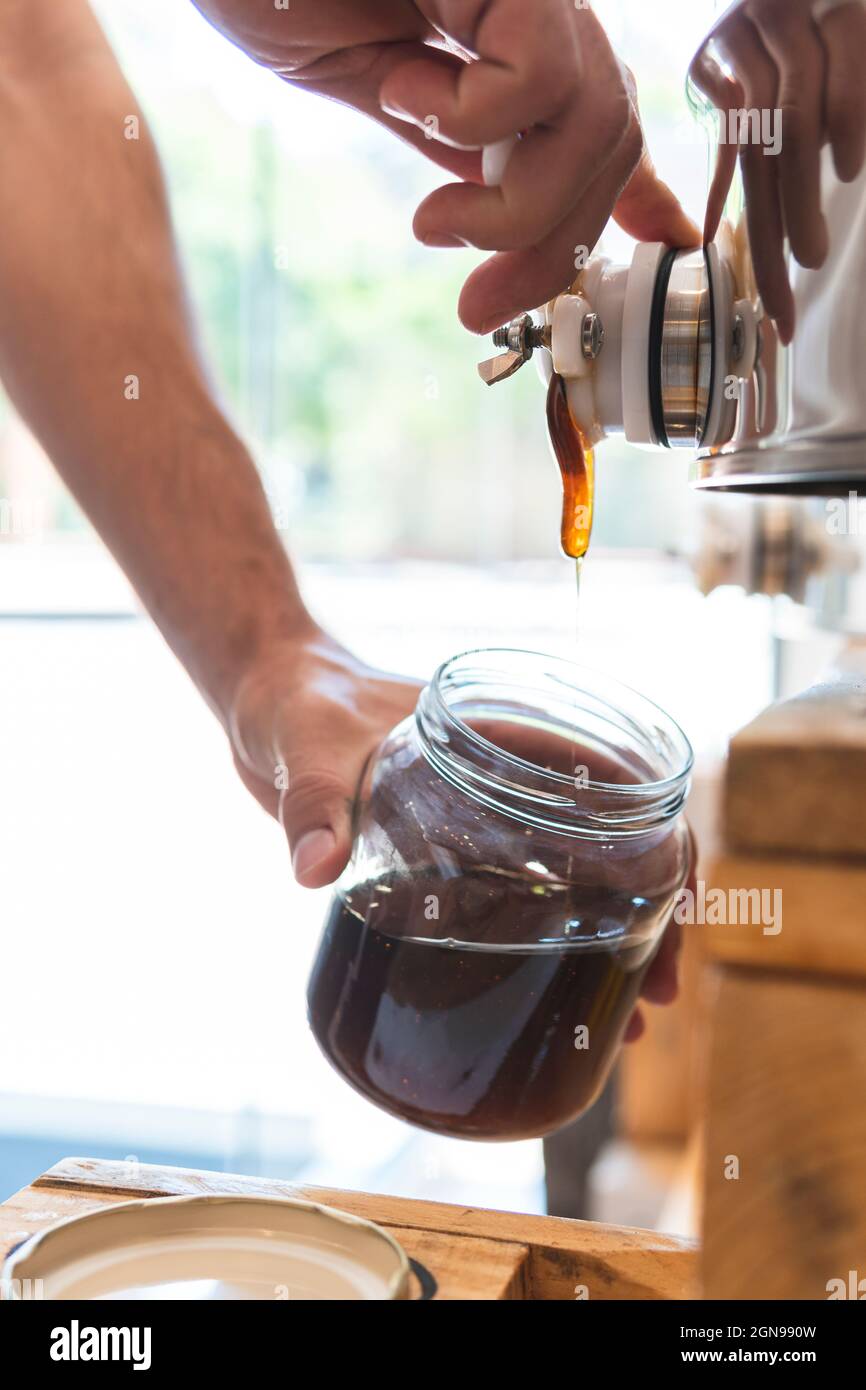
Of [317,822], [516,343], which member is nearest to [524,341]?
[516,343]

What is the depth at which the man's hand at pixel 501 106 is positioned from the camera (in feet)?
1.46

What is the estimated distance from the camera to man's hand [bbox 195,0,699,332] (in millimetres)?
445

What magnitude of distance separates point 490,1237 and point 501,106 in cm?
36

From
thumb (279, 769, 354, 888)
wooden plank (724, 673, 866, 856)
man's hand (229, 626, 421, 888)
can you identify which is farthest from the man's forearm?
wooden plank (724, 673, 866, 856)

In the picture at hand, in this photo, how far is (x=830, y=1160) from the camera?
0.29 metres

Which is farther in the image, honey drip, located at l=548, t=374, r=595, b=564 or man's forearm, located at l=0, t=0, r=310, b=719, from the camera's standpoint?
man's forearm, located at l=0, t=0, r=310, b=719

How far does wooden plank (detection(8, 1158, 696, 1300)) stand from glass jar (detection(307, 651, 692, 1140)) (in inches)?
2.2

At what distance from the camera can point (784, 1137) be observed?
29cm

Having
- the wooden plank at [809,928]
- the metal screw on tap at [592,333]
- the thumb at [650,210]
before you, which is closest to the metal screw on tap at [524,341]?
the metal screw on tap at [592,333]

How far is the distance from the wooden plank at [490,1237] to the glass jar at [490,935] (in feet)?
0.18

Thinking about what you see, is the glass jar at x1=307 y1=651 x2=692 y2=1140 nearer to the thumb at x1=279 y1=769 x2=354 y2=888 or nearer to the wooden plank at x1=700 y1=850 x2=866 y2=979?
the thumb at x1=279 y1=769 x2=354 y2=888

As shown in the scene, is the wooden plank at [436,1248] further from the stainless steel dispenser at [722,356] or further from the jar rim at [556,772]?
the stainless steel dispenser at [722,356]

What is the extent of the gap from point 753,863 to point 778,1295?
0.31ft
